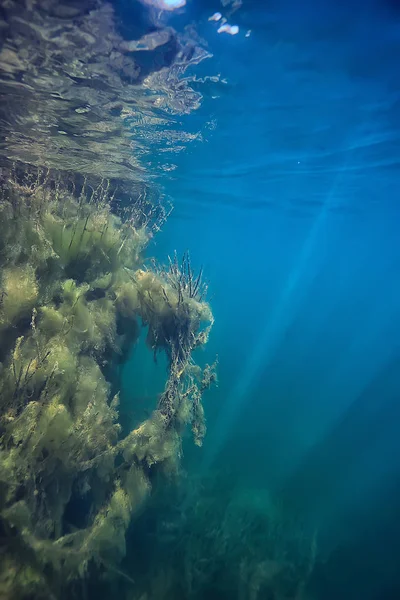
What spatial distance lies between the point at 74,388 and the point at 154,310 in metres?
2.42

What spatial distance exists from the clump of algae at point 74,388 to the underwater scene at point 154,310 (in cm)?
3

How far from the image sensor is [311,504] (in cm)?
1210

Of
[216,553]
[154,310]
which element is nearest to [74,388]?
[154,310]

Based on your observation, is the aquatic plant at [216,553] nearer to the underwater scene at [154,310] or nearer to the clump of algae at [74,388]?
the underwater scene at [154,310]

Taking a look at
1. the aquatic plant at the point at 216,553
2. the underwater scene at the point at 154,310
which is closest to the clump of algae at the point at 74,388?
the underwater scene at the point at 154,310

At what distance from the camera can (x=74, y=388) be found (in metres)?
5.33

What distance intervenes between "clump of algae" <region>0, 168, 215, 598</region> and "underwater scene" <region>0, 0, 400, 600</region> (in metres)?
0.03

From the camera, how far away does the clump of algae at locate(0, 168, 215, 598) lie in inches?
170

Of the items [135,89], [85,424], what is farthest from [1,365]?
[135,89]

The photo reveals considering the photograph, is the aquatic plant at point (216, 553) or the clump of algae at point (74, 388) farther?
the aquatic plant at point (216, 553)

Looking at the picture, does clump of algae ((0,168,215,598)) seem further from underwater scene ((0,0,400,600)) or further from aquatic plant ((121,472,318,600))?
aquatic plant ((121,472,318,600))

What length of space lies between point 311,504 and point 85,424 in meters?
10.9

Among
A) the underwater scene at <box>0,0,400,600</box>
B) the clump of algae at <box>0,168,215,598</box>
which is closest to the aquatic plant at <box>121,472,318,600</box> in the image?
the underwater scene at <box>0,0,400,600</box>

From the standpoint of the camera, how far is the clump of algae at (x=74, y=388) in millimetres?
4309
